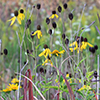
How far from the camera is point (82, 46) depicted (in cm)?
97

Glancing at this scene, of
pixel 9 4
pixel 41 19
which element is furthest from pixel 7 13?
pixel 41 19

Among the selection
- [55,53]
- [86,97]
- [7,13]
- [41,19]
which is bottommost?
[86,97]

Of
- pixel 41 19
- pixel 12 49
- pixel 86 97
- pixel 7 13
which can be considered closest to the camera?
pixel 86 97

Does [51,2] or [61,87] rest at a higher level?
[51,2]

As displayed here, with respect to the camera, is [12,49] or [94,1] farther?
[94,1]

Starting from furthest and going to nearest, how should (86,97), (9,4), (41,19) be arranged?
(9,4)
(41,19)
(86,97)

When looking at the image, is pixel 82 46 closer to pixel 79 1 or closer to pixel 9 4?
pixel 79 1

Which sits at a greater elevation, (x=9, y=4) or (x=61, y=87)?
(x=9, y=4)

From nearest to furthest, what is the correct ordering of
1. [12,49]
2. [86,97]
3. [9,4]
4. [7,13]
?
[86,97]
[12,49]
[7,13]
[9,4]

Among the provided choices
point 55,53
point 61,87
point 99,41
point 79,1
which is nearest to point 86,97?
point 61,87

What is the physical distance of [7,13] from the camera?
3553 mm

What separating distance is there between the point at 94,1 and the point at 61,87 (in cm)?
348

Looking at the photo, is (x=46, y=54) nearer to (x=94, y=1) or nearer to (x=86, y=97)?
(x=86, y=97)

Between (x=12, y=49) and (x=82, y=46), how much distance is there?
125 centimetres
